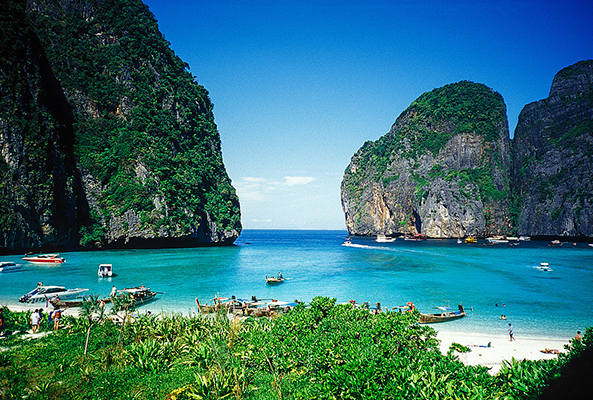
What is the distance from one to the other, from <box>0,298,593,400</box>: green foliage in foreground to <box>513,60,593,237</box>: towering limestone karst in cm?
9551

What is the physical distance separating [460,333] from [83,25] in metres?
87.6

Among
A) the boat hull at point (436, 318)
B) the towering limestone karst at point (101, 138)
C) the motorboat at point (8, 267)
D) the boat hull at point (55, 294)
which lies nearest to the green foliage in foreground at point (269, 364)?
the boat hull at point (436, 318)

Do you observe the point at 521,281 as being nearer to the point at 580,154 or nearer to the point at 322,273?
the point at 322,273

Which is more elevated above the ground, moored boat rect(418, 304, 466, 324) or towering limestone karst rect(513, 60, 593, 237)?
towering limestone karst rect(513, 60, 593, 237)

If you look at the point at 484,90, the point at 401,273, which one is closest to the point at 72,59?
the point at 401,273

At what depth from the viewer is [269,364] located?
8430 mm

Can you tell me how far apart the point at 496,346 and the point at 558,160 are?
100m

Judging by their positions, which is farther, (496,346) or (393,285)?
(393,285)

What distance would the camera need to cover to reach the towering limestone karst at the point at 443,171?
98.4 metres

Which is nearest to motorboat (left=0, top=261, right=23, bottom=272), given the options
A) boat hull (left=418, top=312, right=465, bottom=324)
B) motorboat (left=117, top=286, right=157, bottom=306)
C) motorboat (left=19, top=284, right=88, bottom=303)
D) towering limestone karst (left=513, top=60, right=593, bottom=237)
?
motorboat (left=19, top=284, right=88, bottom=303)

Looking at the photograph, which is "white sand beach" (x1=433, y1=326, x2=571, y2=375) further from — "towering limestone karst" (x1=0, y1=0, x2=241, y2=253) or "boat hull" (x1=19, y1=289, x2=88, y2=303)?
"towering limestone karst" (x1=0, y1=0, x2=241, y2=253)

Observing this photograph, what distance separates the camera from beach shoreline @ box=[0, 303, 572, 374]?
14039 mm

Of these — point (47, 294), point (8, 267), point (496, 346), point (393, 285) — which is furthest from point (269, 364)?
point (8, 267)

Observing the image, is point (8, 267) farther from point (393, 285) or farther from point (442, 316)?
point (442, 316)
